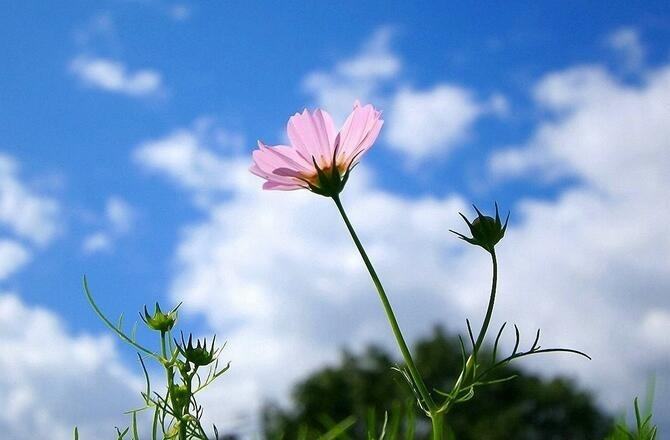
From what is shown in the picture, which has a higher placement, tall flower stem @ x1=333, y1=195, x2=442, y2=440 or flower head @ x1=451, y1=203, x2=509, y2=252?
flower head @ x1=451, y1=203, x2=509, y2=252

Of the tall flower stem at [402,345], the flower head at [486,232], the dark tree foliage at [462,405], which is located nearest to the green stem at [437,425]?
the tall flower stem at [402,345]

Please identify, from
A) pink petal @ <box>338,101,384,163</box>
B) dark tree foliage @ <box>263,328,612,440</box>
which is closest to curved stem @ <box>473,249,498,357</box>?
pink petal @ <box>338,101,384,163</box>

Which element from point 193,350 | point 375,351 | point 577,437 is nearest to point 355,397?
point 375,351

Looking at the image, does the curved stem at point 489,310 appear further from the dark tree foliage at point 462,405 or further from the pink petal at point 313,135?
the dark tree foliage at point 462,405

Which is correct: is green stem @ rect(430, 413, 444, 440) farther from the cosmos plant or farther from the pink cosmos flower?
the pink cosmos flower

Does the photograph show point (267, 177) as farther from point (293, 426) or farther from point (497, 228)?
point (293, 426)
